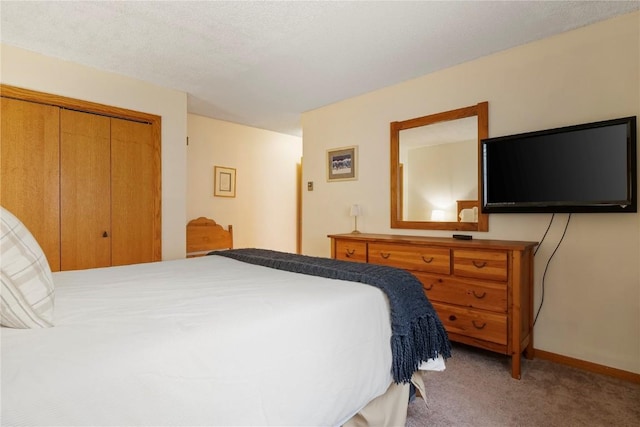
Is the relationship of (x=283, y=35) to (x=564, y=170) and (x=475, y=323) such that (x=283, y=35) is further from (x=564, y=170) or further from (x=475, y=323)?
(x=475, y=323)

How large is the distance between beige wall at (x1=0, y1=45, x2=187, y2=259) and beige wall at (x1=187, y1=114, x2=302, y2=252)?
30.1 inches

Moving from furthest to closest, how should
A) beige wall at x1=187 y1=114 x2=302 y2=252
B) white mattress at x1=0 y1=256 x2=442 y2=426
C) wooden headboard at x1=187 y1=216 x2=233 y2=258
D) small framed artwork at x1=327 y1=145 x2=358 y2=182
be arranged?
beige wall at x1=187 y1=114 x2=302 y2=252 < wooden headboard at x1=187 y1=216 x2=233 y2=258 < small framed artwork at x1=327 y1=145 x2=358 y2=182 < white mattress at x1=0 y1=256 x2=442 y2=426

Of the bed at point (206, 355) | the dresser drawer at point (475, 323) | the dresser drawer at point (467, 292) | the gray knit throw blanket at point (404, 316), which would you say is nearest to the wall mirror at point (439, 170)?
the dresser drawer at point (467, 292)

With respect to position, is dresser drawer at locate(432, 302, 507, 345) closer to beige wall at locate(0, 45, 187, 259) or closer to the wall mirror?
the wall mirror

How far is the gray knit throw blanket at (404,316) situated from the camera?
1448 mm

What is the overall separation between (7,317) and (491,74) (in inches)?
132

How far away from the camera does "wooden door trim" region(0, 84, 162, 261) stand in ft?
9.10

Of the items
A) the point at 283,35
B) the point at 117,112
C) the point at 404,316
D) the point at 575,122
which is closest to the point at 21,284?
the point at 404,316

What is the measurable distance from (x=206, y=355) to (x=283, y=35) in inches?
92.1

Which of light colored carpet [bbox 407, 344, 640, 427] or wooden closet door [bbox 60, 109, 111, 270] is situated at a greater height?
wooden closet door [bbox 60, 109, 111, 270]

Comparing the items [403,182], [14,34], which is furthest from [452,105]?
[14,34]

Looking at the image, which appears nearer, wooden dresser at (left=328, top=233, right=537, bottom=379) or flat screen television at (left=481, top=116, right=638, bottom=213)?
flat screen television at (left=481, top=116, right=638, bottom=213)

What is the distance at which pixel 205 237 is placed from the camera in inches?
179

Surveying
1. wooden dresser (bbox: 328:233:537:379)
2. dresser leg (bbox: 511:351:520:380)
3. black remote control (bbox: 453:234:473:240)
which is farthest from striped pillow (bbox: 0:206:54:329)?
black remote control (bbox: 453:234:473:240)
